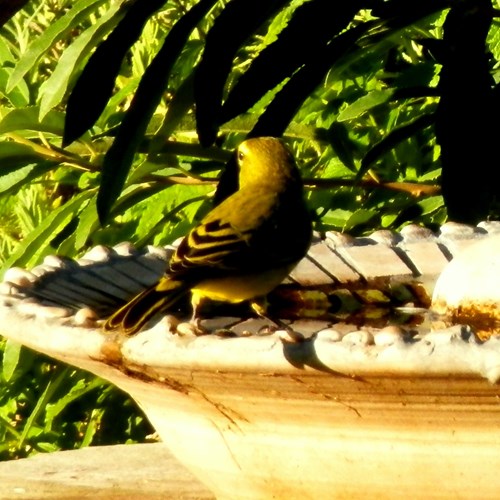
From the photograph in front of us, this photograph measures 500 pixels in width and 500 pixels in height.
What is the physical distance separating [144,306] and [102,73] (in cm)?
43

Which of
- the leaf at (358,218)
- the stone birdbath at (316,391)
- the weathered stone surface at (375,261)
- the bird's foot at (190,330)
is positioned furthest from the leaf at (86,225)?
the bird's foot at (190,330)

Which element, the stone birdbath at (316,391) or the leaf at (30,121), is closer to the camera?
the stone birdbath at (316,391)

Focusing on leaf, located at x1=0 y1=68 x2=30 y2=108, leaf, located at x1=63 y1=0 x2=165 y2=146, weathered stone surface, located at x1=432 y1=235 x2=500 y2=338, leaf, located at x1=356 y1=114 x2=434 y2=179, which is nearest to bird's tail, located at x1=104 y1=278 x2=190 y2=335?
leaf, located at x1=63 y1=0 x2=165 y2=146

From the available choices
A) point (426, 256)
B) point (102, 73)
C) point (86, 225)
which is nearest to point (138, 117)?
point (102, 73)

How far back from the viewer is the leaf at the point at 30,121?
2.92 m

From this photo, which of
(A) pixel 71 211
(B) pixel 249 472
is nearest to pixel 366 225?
(A) pixel 71 211

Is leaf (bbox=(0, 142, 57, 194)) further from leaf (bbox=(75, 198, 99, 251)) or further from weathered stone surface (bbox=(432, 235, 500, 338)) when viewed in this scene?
weathered stone surface (bbox=(432, 235, 500, 338))

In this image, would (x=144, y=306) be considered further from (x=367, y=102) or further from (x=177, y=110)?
(x=367, y=102)

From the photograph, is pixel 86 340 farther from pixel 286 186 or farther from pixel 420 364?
pixel 286 186

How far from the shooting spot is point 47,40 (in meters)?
2.83

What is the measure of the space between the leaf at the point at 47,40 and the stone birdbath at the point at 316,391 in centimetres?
58

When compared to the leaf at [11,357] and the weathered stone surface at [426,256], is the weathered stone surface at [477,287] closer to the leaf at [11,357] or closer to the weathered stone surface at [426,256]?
the weathered stone surface at [426,256]

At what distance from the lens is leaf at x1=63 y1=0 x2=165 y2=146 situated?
92.4 inches

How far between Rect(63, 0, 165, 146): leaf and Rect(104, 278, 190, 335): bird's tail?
0.29 m
